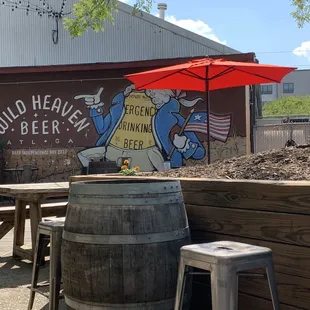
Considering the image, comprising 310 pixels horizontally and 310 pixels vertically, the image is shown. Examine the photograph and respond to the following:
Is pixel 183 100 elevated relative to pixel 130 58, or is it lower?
lower

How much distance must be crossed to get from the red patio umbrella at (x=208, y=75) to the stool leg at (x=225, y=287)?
17.7ft

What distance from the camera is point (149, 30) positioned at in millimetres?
23859

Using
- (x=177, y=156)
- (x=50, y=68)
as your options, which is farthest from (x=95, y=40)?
(x=177, y=156)

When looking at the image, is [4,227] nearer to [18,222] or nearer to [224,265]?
[18,222]

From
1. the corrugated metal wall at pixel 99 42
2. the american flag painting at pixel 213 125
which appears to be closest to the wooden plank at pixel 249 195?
the american flag painting at pixel 213 125

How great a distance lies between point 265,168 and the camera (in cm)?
409

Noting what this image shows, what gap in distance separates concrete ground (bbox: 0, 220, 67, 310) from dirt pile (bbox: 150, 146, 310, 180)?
5.71 ft

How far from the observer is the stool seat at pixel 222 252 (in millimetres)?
2539

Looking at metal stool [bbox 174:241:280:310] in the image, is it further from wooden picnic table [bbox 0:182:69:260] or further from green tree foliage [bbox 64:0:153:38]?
green tree foliage [bbox 64:0:153:38]

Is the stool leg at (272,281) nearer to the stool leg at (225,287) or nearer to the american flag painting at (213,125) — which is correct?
the stool leg at (225,287)

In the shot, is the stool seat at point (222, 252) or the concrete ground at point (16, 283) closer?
the stool seat at point (222, 252)

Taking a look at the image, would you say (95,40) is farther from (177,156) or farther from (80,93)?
(177,156)

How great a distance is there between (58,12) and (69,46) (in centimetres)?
185

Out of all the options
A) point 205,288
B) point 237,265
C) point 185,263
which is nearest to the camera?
Result: point 237,265
